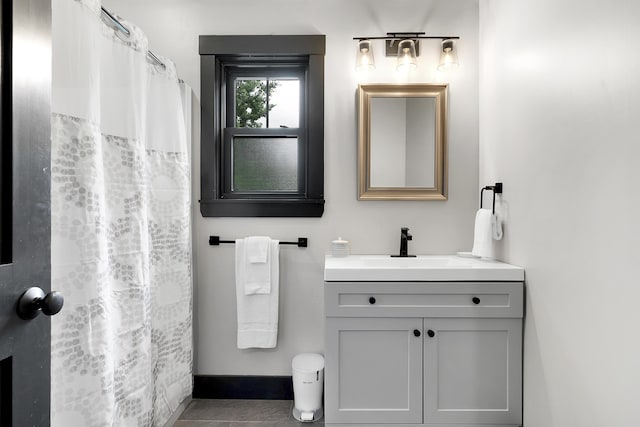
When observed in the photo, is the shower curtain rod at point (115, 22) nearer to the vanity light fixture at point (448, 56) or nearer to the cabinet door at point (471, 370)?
the vanity light fixture at point (448, 56)

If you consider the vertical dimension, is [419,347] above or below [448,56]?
below

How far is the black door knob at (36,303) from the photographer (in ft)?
2.26

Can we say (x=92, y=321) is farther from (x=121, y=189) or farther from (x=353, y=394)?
(x=353, y=394)

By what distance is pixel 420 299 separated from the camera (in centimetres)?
165

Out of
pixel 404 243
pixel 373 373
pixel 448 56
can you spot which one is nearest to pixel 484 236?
pixel 404 243

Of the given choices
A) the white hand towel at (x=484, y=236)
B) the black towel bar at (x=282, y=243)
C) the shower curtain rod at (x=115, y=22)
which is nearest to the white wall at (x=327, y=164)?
the black towel bar at (x=282, y=243)

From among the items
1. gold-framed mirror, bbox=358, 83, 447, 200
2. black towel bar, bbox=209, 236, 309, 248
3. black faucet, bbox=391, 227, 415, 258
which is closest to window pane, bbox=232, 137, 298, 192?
black towel bar, bbox=209, 236, 309, 248

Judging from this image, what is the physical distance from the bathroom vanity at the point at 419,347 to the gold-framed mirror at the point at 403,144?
0.61 metres

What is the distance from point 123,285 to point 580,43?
1.87 metres

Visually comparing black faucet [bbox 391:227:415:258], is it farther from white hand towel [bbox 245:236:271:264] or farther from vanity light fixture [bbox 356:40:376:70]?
vanity light fixture [bbox 356:40:376:70]

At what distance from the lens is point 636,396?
100cm

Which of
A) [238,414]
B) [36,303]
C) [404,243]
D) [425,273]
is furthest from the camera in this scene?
[404,243]

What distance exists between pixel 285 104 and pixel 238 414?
5.93 feet

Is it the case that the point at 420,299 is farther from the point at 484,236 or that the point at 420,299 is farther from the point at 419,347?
the point at 484,236
